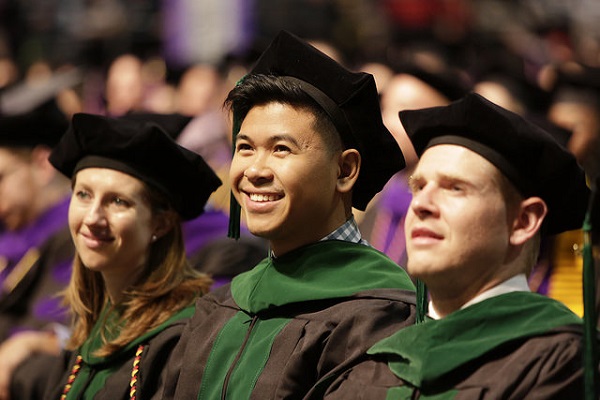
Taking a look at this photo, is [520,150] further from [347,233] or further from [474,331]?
[347,233]

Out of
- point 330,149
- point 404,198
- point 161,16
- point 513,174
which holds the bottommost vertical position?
point 161,16

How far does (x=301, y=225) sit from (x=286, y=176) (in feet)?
0.56

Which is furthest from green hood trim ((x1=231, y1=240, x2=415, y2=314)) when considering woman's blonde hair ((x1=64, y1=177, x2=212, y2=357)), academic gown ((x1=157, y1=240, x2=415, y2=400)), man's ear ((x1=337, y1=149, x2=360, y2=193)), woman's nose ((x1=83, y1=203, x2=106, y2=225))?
woman's nose ((x1=83, y1=203, x2=106, y2=225))

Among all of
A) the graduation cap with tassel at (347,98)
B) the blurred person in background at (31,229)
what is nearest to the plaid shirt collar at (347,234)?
the graduation cap with tassel at (347,98)

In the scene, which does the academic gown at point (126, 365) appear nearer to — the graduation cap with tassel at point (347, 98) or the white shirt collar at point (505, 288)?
the graduation cap with tassel at point (347, 98)

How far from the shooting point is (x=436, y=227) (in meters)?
3.16

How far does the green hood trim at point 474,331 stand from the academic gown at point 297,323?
16.5 inches

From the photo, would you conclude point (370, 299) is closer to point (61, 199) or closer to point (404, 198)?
point (404, 198)

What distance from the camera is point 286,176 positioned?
12.3 feet

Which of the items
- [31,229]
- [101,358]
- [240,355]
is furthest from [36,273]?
[240,355]

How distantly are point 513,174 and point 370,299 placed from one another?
28.8 inches

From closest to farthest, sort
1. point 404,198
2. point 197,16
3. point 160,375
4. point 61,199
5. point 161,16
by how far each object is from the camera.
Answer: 1. point 160,375
2. point 404,198
3. point 61,199
4. point 197,16
5. point 161,16

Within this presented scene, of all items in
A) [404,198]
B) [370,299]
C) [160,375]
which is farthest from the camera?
[404,198]

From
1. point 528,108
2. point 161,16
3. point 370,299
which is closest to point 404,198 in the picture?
point 528,108
